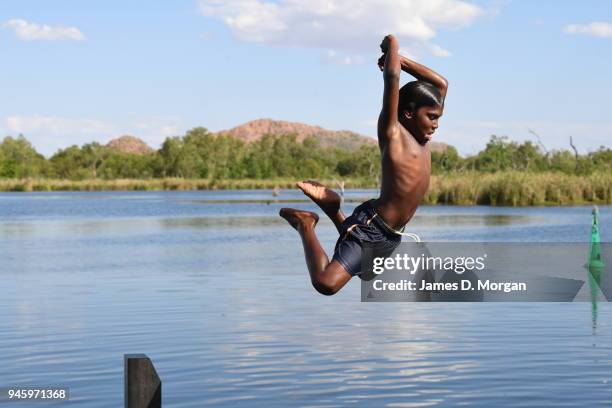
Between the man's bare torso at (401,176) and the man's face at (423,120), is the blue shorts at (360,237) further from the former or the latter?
the man's face at (423,120)

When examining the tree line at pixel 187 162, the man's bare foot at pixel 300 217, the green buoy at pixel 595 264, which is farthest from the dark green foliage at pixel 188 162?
the man's bare foot at pixel 300 217

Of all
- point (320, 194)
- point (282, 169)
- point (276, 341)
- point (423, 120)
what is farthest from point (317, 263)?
point (282, 169)

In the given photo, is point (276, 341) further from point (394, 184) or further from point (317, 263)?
point (394, 184)

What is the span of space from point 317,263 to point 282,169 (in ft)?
477

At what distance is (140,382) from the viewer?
6574 mm

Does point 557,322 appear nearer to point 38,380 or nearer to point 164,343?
point 164,343

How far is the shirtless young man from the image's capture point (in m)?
7.34

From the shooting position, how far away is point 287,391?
9.95 metres

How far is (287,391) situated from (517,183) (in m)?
49.0

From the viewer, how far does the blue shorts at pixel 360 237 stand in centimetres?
738

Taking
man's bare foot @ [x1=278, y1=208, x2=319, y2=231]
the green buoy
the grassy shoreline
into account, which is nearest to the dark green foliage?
the grassy shoreline

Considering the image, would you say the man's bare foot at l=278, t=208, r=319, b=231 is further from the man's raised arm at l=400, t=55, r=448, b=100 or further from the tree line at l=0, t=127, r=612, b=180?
the tree line at l=0, t=127, r=612, b=180

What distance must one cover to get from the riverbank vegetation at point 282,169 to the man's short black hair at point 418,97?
50.4m

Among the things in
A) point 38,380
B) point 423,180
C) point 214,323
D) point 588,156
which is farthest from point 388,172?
point 588,156
